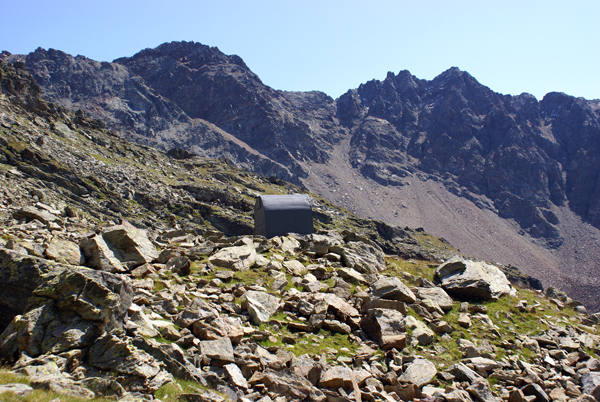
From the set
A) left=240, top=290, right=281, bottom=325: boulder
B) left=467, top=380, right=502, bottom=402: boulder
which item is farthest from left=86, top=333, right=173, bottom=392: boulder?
left=467, top=380, right=502, bottom=402: boulder

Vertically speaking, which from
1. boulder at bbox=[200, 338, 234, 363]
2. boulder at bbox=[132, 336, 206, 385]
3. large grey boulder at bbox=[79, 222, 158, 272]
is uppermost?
large grey boulder at bbox=[79, 222, 158, 272]

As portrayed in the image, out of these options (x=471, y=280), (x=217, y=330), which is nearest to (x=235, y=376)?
(x=217, y=330)

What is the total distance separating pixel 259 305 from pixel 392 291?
19.2 ft

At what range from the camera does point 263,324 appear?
11.9m

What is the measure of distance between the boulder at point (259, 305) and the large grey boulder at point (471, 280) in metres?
9.98

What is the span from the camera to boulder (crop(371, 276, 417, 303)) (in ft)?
50.9

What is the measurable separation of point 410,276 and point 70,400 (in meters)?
17.9

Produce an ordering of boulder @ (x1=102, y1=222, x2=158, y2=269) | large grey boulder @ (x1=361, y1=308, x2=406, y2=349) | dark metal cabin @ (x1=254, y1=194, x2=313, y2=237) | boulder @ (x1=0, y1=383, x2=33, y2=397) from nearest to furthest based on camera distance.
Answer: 1. boulder @ (x1=0, y1=383, x2=33, y2=397)
2. large grey boulder @ (x1=361, y1=308, x2=406, y2=349)
3. boulder @ (x1=102, y1=222, x2=158, y2=269)
4. dark metal cabin @ (x1=254, y1=194, x2=313, y2=237)

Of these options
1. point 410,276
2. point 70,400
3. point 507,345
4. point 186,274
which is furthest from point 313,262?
point 70,400

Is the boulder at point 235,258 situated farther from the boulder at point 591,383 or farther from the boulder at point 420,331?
the boulder at point 591,383

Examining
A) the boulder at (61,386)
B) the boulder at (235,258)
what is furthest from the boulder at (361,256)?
the boulder at (61,386)

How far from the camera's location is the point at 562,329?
16406 mm

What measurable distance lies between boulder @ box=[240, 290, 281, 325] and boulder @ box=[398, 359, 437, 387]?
445 cm

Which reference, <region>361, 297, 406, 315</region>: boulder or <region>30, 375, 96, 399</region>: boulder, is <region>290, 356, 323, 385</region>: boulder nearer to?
<region>30, 375, 96, 399</region>: boulder
